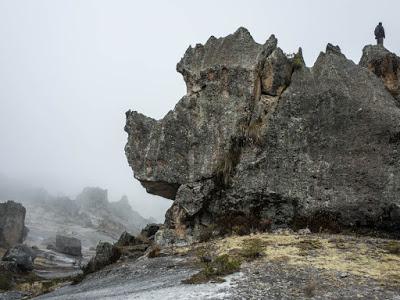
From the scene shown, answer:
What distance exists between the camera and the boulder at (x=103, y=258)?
106ft

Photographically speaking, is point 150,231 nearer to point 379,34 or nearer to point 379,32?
point 379,34

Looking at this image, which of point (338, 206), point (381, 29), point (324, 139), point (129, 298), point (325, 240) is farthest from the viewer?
point (381, 29)

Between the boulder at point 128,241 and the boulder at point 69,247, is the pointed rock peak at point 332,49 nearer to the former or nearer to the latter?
the boulder at point 128,241

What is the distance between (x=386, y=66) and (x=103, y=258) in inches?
1063

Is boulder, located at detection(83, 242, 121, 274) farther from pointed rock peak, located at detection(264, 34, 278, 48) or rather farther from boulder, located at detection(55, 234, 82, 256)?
boulder, located at detection(55, 234, 82, 256)

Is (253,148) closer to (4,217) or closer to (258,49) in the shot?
(258,49)

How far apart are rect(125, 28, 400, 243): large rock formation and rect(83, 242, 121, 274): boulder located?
14.8 feet

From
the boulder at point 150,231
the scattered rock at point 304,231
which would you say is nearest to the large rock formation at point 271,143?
the scattered rock at point 304,231

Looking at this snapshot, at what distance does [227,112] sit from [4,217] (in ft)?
249

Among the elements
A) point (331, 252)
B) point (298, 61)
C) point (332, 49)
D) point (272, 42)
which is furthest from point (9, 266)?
point (331, 252)

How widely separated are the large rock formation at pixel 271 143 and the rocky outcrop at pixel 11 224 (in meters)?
66.6

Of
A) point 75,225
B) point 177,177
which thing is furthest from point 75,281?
point 75,225

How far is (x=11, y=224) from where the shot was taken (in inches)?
3755

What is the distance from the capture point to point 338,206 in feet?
97.0
